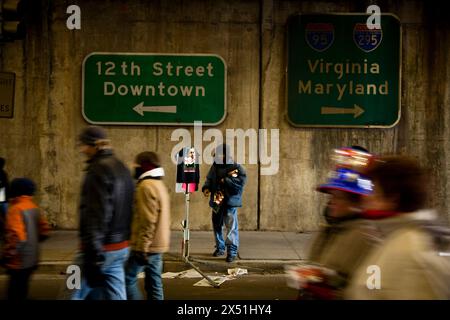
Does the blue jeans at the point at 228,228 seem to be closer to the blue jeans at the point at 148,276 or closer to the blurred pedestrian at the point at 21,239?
the blue jeans at the point at 148,276

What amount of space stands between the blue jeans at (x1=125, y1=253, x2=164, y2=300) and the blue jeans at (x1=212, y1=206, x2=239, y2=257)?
3.42m

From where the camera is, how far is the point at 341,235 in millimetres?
2904

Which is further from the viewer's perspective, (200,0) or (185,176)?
(200,0)

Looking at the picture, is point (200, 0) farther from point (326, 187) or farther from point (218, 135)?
point (326, 187)

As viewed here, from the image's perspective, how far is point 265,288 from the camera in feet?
25.3

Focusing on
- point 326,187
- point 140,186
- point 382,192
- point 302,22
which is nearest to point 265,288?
point 140,186

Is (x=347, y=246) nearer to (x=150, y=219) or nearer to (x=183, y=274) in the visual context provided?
(x=150, y=219)

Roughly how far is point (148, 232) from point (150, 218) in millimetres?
136

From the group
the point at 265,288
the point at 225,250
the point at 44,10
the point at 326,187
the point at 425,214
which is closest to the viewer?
the point at 425,214

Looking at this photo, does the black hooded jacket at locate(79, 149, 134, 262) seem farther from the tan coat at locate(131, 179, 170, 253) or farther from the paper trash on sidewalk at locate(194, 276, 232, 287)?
the paper trash on sidewalk at locate(194, 276, 232, 287)

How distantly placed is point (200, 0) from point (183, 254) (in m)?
5.60

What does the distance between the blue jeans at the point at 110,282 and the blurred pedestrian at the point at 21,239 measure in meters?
0.83

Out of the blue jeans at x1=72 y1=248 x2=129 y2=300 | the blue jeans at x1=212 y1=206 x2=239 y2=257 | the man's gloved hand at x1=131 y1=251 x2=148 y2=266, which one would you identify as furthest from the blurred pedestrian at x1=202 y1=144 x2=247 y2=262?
the blue jeans at x1=72 y1=248 x2=129 y2=300

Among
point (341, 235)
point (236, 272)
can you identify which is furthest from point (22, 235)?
point (236, 272)
